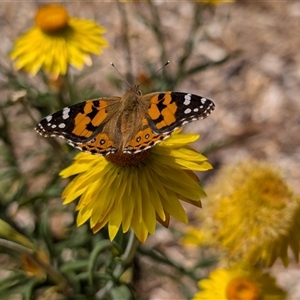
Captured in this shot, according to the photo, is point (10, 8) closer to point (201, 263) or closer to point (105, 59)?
point (105, 59)

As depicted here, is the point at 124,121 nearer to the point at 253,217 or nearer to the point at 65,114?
the point at 65,114

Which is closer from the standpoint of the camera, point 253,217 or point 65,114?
point 65,114

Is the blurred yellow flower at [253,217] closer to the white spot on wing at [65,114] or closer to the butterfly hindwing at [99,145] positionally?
the butterfly hindwing at [99,145]

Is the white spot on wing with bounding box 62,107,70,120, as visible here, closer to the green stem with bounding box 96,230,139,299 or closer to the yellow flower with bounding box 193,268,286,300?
the green stem with bounding box 96,230,139,299

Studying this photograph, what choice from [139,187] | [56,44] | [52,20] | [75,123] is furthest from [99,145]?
[52,20]

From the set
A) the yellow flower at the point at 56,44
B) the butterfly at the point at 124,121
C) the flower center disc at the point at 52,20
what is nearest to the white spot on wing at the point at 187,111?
the butterfly at the point at 124,121

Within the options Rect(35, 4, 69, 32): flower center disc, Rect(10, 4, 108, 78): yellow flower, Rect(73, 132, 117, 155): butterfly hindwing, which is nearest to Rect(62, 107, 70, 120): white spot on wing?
Rect(73, 132, 117, 155): butterfly hindwing

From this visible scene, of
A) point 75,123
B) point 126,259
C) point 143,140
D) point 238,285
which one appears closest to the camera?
point 143,140
